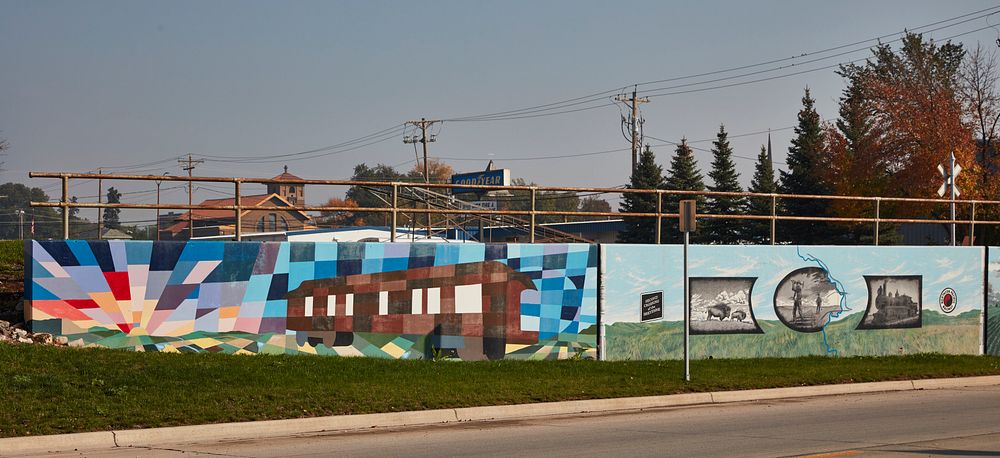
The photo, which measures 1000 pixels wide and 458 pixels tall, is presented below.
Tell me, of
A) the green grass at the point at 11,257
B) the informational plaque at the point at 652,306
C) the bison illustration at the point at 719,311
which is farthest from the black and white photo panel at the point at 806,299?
the green grass at the point at 11,257

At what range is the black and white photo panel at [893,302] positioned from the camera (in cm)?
2414

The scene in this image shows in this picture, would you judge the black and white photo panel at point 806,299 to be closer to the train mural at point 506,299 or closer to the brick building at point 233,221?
the train mural at point 506,299

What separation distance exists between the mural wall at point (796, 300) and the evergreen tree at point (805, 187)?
2815 centimetres

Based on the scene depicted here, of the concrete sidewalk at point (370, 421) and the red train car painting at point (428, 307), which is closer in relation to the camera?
the concrete sidewalk at point (370, 421)

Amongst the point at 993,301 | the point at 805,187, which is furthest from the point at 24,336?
the point at 805,187

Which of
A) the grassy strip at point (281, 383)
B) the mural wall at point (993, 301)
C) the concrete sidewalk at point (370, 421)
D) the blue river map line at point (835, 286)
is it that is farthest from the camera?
the mural wall at point (993, 301)

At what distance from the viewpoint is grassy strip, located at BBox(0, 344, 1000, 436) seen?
488 inches

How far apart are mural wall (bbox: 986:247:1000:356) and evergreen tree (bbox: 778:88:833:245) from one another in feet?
88.6

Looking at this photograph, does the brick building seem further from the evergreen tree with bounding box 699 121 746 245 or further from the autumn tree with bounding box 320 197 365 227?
the evergreen tree with bounding box 699 121 746 245

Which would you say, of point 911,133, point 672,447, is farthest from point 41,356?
point 911,133

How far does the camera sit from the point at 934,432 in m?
12.8

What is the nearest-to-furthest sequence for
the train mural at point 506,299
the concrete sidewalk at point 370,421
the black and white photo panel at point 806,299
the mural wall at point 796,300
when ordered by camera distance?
the concrete sidewalk at point 370,421 → the train mural at point 506,299 → the mural wall at point 796,300 → the black and white photo panel at point 806,299

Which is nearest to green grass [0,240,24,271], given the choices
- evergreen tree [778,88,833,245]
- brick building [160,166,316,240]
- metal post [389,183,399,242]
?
brick building [160,166,316,240]

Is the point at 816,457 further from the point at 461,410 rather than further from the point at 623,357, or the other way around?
the point at 623,357
